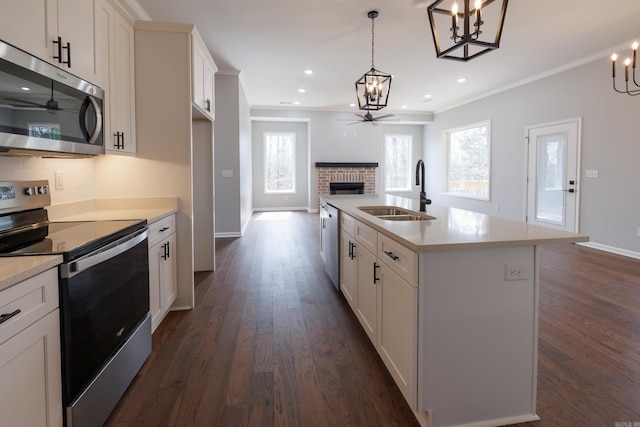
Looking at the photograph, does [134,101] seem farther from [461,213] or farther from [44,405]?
[461,213]

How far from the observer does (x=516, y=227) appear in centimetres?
177

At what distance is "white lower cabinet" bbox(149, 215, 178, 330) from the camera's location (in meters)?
2.30

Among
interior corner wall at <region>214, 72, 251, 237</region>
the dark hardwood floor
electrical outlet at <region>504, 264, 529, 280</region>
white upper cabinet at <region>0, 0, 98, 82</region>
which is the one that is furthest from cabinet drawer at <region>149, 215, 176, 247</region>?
interior corner wall at <region>214, 72, 251, 237</region>

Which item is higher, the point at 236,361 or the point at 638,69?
the point at 638,69

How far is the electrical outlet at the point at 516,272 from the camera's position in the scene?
4.90ft

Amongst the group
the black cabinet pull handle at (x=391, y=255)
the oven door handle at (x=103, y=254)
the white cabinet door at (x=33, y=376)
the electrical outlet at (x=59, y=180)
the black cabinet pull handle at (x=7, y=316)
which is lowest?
the white cabinet door at (x=33, y=376)

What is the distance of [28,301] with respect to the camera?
108 cm

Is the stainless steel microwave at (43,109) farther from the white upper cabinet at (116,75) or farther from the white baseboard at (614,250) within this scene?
the white baseboard at (614,250)

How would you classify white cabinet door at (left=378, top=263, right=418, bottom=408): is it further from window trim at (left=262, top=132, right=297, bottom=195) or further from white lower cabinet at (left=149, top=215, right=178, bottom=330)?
window trim at (left=262, top=132, right=297, bottom=195)

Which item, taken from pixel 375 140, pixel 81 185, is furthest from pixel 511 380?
pixel 375 140

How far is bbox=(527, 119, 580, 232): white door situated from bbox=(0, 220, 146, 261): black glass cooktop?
20.3 ft

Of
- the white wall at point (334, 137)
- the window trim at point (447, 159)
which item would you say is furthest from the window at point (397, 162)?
the window trim at point (447, 159)

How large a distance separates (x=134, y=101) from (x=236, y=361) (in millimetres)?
2117

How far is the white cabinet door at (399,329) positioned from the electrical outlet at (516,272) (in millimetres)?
432
